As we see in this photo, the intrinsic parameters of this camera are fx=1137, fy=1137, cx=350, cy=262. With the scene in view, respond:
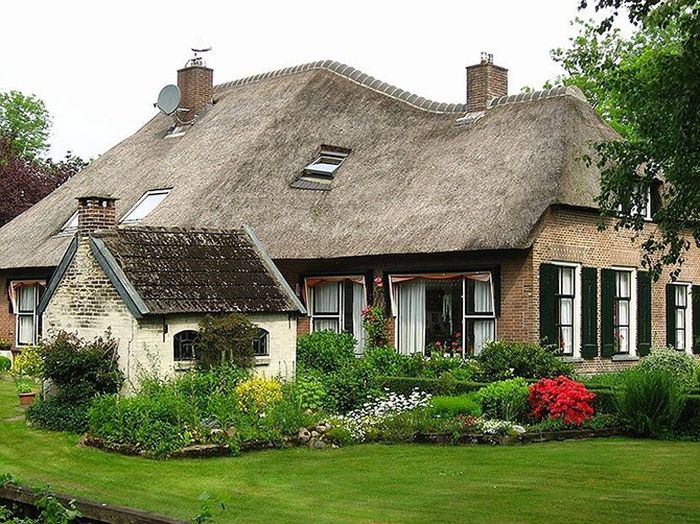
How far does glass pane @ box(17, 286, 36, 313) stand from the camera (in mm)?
31297

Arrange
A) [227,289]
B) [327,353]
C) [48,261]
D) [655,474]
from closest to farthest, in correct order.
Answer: [655,474] < [227,289] < [327,353] < [48,261]

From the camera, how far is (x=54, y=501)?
899cm

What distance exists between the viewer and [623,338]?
26.0 metres

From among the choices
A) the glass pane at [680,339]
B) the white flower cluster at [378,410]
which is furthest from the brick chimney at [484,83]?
Answer: the white flower cluster at [378,410]

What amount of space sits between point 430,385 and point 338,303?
730cm

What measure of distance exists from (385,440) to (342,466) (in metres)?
2.38

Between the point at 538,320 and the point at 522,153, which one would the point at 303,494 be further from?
the point at 522,153

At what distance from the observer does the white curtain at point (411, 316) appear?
25.5 m

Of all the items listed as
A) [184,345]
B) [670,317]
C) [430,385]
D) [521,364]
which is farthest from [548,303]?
[184,345]

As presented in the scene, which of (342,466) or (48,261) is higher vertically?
(48,261)

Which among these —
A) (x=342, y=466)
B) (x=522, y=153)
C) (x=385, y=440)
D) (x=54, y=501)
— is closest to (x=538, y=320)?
(x=522, y=153)

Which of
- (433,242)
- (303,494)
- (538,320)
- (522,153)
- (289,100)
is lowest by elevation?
(303,494)

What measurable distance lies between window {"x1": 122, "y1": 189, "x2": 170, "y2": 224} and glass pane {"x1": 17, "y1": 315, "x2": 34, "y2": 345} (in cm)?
447

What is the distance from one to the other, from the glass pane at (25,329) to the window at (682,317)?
1709 cm
